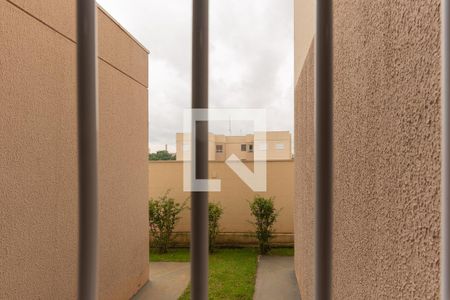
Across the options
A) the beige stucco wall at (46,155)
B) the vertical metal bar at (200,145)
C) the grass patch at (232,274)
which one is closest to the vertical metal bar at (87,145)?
the vertical metal bar at (200,145)

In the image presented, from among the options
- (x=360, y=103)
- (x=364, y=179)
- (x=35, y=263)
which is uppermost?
(x=360, y=103)

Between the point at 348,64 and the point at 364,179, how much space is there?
57 cm

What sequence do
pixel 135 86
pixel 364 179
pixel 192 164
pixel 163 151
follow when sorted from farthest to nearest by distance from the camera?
pixel 163 151
pixel 135 86
pixel 364 179
pixel 192 164

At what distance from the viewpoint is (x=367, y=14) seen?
103 cm

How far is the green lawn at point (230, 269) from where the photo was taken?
5.41m

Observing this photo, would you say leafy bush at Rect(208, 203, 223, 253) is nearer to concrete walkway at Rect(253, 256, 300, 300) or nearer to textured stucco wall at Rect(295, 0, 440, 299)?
concrete walkway at Rect(253, 256, 300, 300)

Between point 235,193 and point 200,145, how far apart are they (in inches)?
338

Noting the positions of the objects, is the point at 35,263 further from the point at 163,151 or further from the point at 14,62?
the point at 163,151

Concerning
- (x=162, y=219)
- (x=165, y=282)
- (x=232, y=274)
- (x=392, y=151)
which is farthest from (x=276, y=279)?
(x=392, y=151)

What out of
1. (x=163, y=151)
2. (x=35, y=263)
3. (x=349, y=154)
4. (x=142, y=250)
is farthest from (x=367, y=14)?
(x=163, y=151)

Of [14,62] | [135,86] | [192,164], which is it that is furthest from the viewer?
[135,86]

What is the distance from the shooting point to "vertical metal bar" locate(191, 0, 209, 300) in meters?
0.29

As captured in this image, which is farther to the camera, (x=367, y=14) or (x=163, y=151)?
(x=163, y=151)

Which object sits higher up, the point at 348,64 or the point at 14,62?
the point at 14,62
